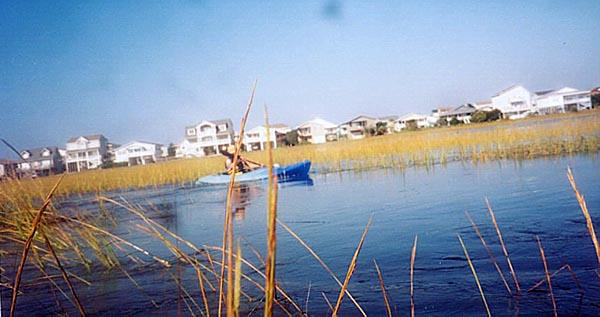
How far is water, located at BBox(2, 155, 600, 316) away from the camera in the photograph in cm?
253

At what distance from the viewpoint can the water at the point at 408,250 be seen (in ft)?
8.30

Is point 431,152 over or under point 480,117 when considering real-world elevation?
under

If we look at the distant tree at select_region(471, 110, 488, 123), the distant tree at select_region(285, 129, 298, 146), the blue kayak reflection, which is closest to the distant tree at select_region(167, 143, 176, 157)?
the distant tree at select_region(285, 129, 298, 146)

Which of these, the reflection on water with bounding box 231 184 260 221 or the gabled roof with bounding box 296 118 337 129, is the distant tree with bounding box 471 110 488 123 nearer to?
the gabled roof with bounding box 296 118 337 129

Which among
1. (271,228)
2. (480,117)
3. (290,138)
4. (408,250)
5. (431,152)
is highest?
(480,117)

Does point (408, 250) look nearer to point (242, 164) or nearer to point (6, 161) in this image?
point (6, 161)

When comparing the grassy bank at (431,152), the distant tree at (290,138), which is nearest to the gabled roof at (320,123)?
the distant tree at (290,138)

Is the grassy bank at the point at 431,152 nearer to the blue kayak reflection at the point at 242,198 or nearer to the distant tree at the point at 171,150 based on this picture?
the blue kayak reflection at the point at 242,198

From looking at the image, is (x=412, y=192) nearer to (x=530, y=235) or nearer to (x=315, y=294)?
(x=530, y=235)

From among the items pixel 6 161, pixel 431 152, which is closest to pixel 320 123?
pixel 431 152

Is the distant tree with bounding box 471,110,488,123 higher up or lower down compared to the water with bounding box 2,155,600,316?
higher up

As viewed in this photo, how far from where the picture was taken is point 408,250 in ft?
12.0

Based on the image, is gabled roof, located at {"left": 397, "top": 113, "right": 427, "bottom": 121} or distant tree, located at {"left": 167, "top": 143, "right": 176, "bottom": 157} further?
gabled roof, located at {"left": 397, "top": 113, "right": 427, "bottom": 121}

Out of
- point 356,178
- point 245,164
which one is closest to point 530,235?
point 356,178
